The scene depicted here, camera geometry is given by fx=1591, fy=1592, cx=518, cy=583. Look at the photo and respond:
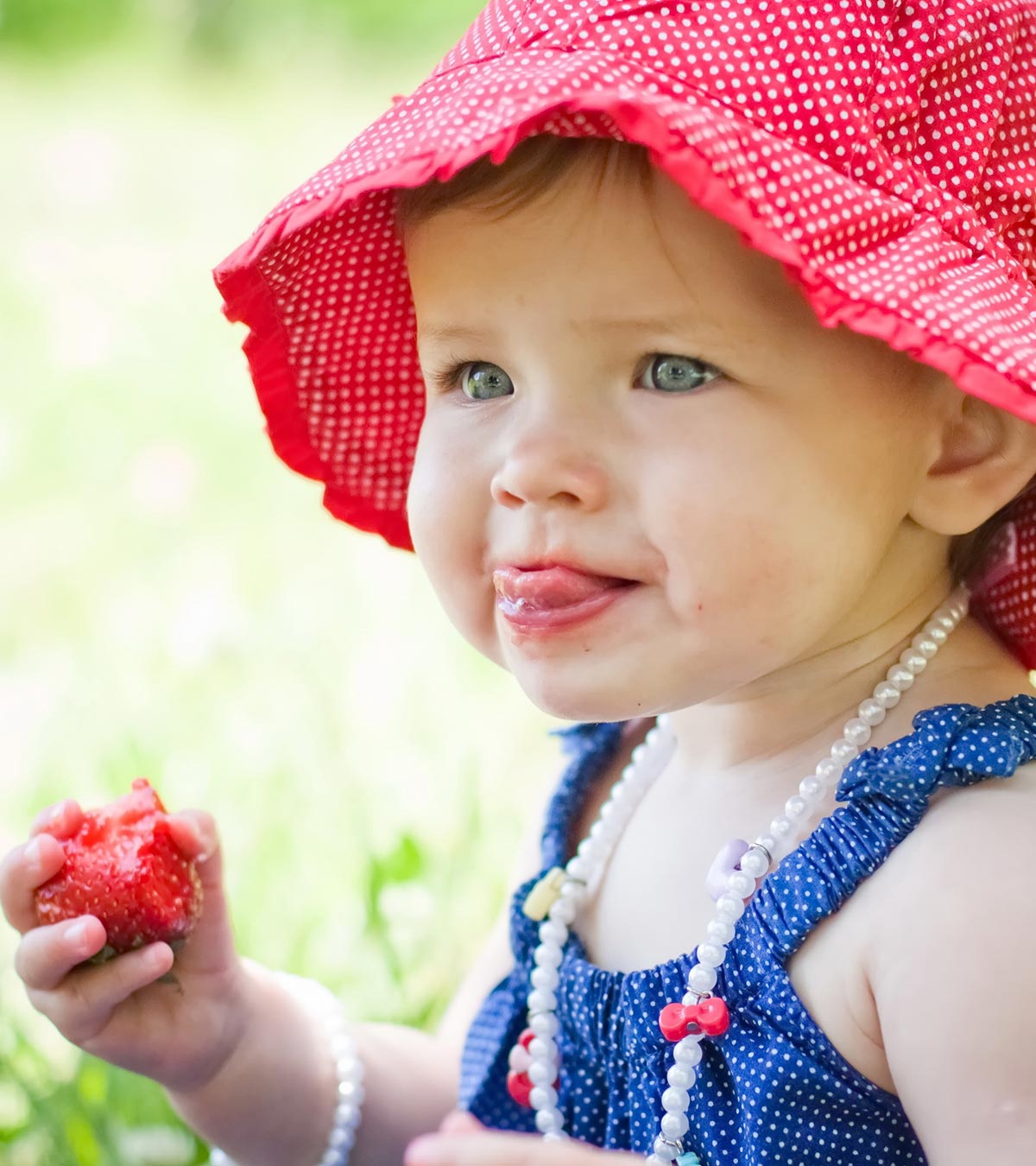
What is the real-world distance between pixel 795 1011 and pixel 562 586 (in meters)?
0.33

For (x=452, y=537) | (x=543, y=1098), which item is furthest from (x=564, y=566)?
(x=543, y=1098)

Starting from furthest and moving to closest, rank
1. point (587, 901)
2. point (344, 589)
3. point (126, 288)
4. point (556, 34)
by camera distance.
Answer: point (126, 288), point (344, 589), point (587, 901), point (556, 34)

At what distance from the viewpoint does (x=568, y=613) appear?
1101 millimetres

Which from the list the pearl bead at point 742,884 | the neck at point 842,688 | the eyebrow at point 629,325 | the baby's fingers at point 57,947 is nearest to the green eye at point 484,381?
the eyebrow at point 629,325

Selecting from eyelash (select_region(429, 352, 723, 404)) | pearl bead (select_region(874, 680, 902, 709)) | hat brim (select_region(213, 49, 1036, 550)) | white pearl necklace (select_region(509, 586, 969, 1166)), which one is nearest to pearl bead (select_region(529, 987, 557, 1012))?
white pearl necklace (select_region(509, 586, 969, 1166))

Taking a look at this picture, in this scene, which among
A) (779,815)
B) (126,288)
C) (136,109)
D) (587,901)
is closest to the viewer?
(779,815)

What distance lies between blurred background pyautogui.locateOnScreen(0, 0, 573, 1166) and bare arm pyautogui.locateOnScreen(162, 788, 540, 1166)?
0.27 m

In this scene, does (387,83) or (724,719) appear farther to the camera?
(387,83)

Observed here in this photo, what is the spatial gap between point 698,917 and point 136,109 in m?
3.97

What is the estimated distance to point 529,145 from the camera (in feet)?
3.53

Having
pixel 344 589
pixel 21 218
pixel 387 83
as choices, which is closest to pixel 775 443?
pixel 344 589

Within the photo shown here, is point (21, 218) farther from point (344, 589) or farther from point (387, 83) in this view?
point (344, 589)

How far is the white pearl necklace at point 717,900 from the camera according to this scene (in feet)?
3.75

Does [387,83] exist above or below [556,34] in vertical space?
below
